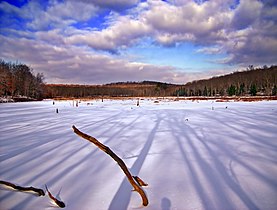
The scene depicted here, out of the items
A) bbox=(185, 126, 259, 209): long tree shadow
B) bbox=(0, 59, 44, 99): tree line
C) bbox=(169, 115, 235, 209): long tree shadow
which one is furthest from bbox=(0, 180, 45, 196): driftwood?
bbox=(0, 59, 44, 99): tree line

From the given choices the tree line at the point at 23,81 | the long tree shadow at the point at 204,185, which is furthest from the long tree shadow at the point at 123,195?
the tree line at the point at 23,81

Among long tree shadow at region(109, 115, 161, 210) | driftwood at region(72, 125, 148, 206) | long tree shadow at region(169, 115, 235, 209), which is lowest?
long tree shadow at region(109, 115, 161, 210)

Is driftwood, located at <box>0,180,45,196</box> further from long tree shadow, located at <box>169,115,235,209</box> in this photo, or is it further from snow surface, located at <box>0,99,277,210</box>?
long tree shadow, located at <box>169,115,235,209</box>

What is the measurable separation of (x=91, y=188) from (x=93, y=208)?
0.47m

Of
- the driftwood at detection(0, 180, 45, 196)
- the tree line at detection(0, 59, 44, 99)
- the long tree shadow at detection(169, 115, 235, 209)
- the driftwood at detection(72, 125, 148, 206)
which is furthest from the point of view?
the tree line at detection(0, 59, 44, 99)

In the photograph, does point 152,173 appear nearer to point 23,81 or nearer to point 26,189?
point 26,189

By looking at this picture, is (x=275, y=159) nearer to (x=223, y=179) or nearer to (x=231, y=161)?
(x=231, y=161)

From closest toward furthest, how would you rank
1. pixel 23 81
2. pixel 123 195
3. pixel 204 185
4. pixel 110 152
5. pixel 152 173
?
1. pixel 110 152
2. pixel 123 195
3. pixel 204 185
4. pixel 152 173
5. pixel 23 81

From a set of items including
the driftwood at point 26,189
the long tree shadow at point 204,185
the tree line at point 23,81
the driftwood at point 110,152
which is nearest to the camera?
the driftwood at point 110,152

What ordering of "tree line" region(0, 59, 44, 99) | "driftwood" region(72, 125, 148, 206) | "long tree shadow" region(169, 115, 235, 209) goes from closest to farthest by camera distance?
"driftwood" region(72, 125, 148, 206) < "long tree shadow" region(169, 115, 235, 209) < "tree line" region(0, 59, 44, 99)

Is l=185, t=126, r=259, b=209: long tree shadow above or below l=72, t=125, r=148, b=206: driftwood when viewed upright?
below

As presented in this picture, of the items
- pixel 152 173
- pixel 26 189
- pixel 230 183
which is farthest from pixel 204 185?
pixel 26 189

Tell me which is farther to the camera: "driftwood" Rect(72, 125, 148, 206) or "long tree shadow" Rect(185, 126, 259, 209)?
"long tree shadow" Rect(185, 126, 259, 209)

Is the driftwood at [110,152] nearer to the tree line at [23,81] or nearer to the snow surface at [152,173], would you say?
the snow surface at [152,173]
